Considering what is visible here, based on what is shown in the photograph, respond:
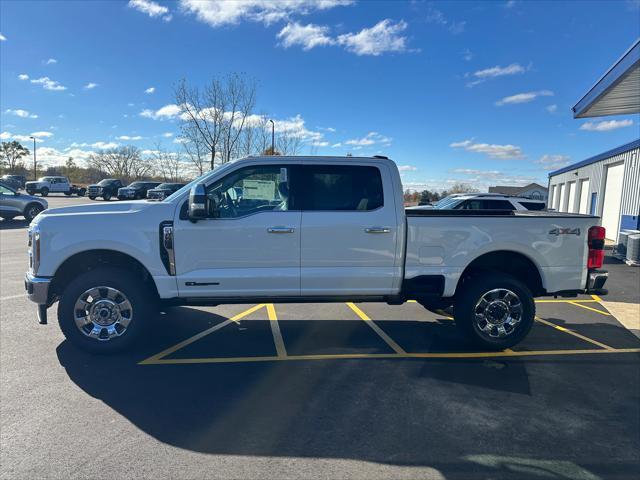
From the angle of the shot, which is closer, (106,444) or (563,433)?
(106,444)

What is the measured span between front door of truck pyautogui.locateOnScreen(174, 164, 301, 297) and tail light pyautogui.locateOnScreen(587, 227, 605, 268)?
3515mm

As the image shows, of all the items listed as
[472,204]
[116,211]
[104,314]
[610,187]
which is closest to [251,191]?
[116,211]

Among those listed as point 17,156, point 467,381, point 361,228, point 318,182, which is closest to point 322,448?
point 467,381

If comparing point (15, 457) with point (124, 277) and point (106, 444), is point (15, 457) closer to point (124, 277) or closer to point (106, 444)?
point (106, 444)

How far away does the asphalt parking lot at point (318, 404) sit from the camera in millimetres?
2859

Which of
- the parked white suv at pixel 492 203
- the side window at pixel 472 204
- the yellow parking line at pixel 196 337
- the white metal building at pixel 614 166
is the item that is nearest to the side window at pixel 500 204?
the parked white suv at pixel 492 203

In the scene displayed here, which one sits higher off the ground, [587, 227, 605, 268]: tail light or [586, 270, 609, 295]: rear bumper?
[587, 227, 605, 268]: tail light

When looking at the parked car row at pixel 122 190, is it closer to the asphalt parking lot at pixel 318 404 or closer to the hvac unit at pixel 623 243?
the asphalt parking lot at pixel 318 404

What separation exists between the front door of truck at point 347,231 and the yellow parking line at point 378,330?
729 millimetres

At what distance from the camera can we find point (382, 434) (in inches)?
126

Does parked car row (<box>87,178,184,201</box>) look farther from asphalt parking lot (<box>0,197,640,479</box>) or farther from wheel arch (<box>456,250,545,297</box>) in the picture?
wheel arch (<box>456,250,545,297</box>)

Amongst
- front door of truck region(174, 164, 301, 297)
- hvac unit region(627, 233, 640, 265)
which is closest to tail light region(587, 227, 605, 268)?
front door of truck region(174, 164, 301, 297)

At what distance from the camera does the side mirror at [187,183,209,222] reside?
4254 mm

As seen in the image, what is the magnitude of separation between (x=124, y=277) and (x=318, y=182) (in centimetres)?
241
